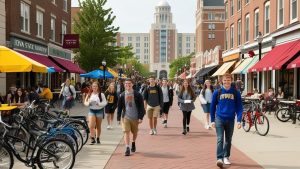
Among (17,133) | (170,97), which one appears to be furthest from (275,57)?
(17,133)

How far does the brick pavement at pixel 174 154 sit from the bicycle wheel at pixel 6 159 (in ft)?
6.43

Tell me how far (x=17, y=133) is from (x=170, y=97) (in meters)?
9.37

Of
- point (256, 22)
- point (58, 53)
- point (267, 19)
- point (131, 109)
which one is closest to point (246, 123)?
point (131, 109)

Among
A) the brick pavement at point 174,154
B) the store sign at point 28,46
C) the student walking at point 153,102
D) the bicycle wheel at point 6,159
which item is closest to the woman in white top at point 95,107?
the brick pavement at point 174,154

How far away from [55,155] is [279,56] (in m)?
18.2

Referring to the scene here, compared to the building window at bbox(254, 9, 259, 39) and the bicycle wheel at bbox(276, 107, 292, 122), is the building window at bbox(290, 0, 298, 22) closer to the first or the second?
the bicycle wheel at bbox(276, 107, 292, 122)

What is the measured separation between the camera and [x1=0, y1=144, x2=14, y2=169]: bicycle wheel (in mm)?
7618

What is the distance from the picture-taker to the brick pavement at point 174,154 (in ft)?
29.6

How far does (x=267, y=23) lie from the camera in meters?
30.1

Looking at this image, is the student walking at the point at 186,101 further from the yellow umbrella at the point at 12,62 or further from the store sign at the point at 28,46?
the store sign at the point at 28,46

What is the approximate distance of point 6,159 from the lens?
7.68 m

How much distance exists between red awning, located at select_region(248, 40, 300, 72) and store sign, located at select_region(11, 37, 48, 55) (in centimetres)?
1335

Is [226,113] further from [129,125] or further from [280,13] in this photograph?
[280,13]

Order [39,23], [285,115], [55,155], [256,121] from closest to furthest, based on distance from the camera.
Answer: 1. [55,155]
2. [256,121]
3. [285,115]
4. [39,23]
